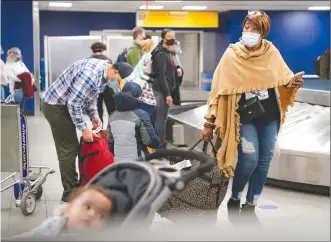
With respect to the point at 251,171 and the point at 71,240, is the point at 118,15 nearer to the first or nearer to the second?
the point at 251,171

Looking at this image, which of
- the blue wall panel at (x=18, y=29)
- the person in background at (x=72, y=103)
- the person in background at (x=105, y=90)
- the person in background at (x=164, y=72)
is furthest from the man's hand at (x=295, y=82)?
the blue wall panel at (x=18, y=29)

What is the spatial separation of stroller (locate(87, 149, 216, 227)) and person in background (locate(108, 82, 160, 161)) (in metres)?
1.85

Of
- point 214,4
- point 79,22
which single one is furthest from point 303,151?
point 79,22

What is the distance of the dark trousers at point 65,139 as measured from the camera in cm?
394

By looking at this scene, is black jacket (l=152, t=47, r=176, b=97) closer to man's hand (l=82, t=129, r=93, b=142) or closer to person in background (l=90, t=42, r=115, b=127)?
person in background (l=90, t=42, r=115, b=127)

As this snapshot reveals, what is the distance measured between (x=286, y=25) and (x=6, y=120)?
14586 millimetres

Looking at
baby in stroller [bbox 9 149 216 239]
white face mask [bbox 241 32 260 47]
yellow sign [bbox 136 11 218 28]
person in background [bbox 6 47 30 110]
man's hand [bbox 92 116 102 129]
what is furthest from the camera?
yellow sign [bbox 136 11 218 28]

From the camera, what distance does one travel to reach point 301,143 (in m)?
5.02

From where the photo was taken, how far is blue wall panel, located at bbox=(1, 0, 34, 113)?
39.0 feet

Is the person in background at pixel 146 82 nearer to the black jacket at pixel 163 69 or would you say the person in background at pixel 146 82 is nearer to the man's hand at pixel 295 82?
the black jacket at pixel 163 69

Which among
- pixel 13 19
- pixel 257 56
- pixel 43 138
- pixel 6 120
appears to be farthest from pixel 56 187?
pixel 13 19

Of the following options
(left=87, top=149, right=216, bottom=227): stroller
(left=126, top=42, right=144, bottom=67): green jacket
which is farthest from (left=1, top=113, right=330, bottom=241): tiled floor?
(left=126, top=42, right=144, bottom=67): green jacket

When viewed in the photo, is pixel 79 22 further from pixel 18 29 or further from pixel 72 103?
pixel 72 103

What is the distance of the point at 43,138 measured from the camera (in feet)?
25.5
